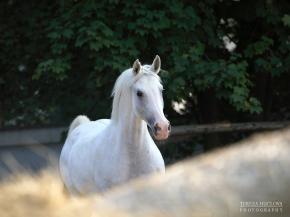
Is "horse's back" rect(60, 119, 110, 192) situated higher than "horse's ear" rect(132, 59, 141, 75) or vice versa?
"horse's ear" rect(132, 59, 141, 75)

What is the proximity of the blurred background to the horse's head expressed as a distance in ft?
7.80

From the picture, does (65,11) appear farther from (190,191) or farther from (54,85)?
(190,191)

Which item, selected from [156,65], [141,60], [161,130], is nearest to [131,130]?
[161,130]

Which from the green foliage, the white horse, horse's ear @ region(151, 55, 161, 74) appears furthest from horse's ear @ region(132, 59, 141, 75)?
the green foliage

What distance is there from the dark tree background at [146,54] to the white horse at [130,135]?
2322 mm

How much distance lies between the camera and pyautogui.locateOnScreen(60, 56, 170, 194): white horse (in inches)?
180

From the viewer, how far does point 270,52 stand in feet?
26.8

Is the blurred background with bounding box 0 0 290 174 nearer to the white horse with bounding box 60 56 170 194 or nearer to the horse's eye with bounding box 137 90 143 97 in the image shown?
the white horse with bounding box 60 56 170 194

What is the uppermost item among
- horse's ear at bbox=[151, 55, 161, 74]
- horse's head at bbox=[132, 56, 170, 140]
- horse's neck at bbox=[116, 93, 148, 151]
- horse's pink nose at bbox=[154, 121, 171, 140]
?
horse's ear at bbox=[151, 55, 161, 74]

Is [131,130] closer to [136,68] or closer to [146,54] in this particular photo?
[136,68]

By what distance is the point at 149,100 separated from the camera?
4578mm

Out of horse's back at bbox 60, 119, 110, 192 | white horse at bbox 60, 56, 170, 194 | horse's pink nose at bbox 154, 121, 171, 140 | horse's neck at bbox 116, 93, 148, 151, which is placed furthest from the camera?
horse's back at bbox 60, 119, 110, 192

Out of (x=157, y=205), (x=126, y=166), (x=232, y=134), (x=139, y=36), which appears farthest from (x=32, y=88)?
(x=157, y=205)

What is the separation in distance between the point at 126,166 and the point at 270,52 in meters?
4.11
